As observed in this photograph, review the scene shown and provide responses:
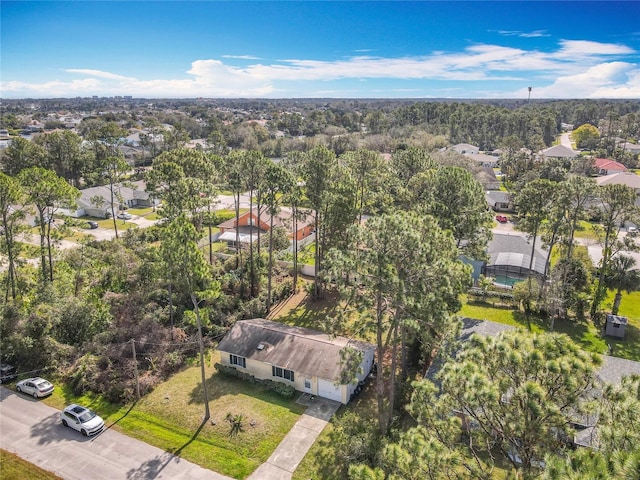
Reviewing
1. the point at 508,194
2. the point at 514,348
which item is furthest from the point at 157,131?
the point at 514,348

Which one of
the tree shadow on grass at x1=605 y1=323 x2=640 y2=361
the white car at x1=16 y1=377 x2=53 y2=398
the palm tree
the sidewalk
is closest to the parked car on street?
the white car at x1=16 y1=377 x2=53 y2=398

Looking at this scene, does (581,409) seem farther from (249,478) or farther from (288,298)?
(288,298)

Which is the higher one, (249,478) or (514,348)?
(514,348)

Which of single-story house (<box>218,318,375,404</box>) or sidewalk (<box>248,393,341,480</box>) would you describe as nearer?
sidewalk (<box>248,393,341,480</box>)

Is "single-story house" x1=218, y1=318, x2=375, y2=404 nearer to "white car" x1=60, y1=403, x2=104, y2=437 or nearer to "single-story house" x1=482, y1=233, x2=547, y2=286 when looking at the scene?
"white car" x1=60, y1=403, x2=104, y2=437

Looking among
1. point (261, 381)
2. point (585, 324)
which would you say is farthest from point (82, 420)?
point (585, 324)

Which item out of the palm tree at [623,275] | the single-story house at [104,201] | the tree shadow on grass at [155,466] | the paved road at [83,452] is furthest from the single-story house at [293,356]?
the single-story house at [104,201]
